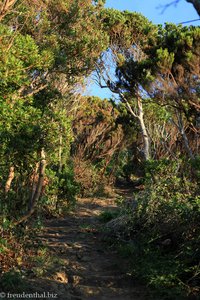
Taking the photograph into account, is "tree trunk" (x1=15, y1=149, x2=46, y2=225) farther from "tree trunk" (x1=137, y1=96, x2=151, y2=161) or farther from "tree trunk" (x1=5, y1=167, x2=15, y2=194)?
"tree trunk" (x1=137, y1=96, x2=151, y2=161)

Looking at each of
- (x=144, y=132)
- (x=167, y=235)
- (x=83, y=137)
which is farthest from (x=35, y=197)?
(x=144, y=132)

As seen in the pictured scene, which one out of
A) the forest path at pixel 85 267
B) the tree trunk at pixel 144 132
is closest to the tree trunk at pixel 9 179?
the forest path at pixel 85 267

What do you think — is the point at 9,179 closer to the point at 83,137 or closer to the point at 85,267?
the point at 85,267

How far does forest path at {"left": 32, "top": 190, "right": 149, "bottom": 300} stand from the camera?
565 cm

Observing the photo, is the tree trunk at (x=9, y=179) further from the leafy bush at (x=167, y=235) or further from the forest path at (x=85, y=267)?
the leafy bush at (x=167, y=235)

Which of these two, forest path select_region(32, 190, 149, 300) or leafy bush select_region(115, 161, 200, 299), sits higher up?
leafy bush select_region(115, 161, 200, 299)

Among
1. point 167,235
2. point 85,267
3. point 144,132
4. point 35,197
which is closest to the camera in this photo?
point 35,197

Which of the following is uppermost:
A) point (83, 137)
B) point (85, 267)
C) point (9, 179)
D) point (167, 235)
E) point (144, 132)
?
point (144, 132)

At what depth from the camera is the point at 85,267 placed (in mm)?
6758

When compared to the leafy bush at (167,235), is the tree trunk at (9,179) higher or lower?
higher

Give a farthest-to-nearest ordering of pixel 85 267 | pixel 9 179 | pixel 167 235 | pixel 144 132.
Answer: pixel 144 132 → pixel 167 235 → pixel 85 267 → pixel 9 179

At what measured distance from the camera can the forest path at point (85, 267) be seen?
18.5ft

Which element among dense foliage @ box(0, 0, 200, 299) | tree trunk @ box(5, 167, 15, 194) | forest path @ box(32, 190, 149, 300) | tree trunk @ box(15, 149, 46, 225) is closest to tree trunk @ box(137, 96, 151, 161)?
dense foliage @ box(0, 0, 200, 299)

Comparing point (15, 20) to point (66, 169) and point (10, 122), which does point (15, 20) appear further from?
point (66, 169)
